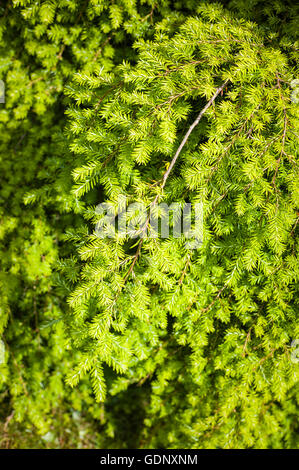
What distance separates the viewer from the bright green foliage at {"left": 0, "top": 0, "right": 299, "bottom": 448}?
1.14 m

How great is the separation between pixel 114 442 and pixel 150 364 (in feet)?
4.73

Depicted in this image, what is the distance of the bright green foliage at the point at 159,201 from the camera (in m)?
1.14

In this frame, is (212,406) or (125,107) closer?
(125,107)

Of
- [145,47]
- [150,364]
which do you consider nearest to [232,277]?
[150,364]

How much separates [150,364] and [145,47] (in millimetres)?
1606

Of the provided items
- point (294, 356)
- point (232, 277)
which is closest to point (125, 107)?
point (232, 277)

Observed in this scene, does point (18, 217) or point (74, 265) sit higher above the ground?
point (18, 217)

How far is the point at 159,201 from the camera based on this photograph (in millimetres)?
1130

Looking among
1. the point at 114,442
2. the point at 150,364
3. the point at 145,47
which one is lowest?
the point at 114,442

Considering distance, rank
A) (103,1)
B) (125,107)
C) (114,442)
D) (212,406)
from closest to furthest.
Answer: (125,107) → (103,1) → (212,406) → (114,442)

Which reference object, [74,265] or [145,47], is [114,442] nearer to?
[74,265]

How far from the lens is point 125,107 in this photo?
1.23 m
